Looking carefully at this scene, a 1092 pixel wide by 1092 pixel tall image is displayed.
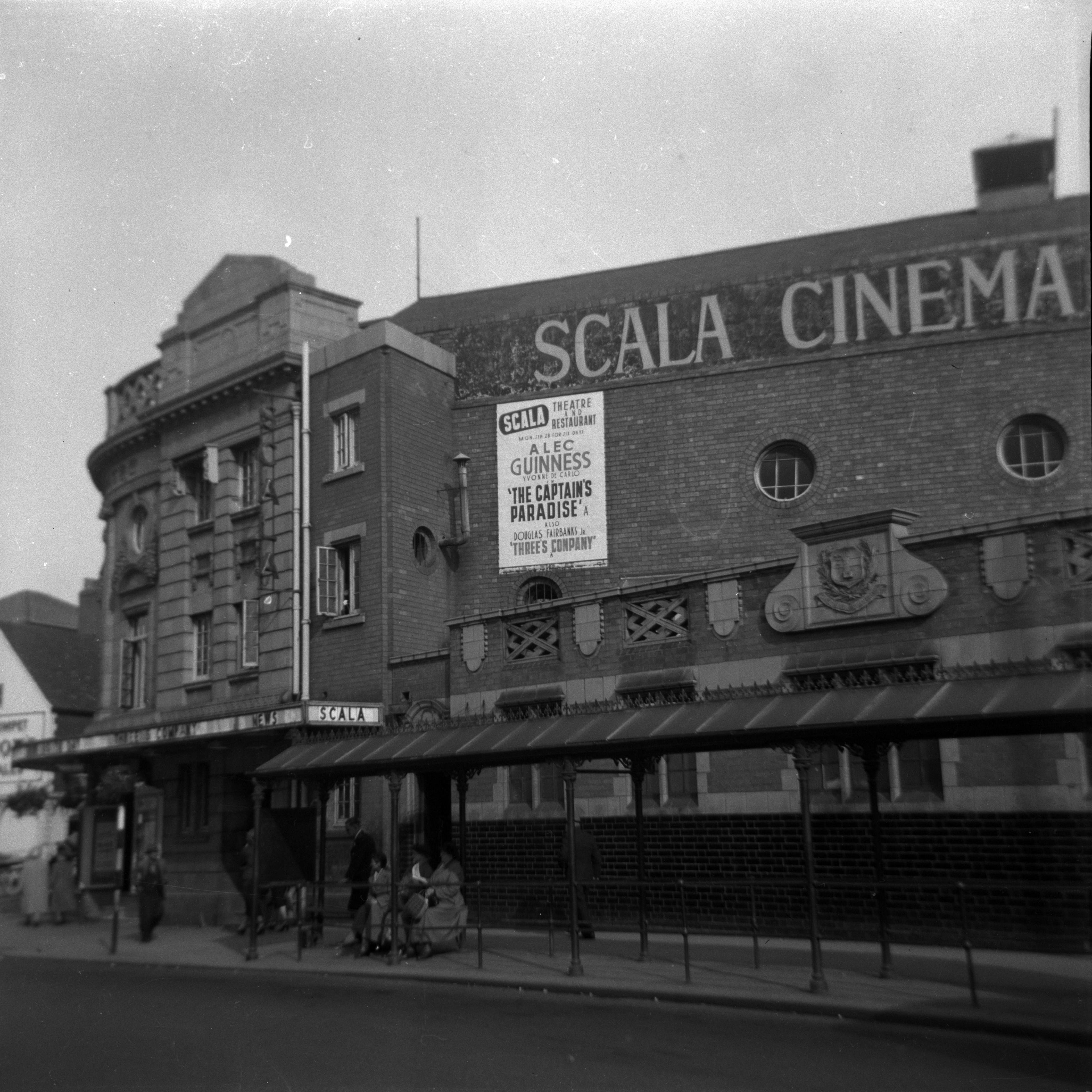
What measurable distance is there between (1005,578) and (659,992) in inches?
244

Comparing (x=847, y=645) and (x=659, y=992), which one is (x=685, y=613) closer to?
(x=847, y=645)

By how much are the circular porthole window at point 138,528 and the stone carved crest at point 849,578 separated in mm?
18998

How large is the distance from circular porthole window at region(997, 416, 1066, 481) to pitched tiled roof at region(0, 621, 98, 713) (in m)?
26.7

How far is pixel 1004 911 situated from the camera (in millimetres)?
14359

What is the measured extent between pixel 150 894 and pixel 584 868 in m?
8.25

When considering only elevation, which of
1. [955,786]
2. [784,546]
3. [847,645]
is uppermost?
[784,546]

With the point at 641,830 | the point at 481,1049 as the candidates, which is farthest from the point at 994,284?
the point at 481,1049

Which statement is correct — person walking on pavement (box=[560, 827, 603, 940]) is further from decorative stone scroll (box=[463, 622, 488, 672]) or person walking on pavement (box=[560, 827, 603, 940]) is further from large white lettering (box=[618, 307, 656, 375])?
large white lettering (box=[618, 307, 656, 375])

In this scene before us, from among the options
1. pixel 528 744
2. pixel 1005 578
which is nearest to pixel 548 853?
pixel 528 744

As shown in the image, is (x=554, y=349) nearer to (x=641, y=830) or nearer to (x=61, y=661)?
(x=641, y=830)

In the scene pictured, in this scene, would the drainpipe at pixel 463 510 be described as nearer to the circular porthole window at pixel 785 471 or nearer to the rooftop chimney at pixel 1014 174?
the circular porthole window at pixel 785 471

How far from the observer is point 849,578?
15656 mm

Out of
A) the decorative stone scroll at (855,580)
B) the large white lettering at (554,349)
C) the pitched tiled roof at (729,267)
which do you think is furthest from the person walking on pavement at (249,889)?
the pitched tiled roof at (729,267)

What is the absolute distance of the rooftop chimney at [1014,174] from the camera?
13359 millimetres
